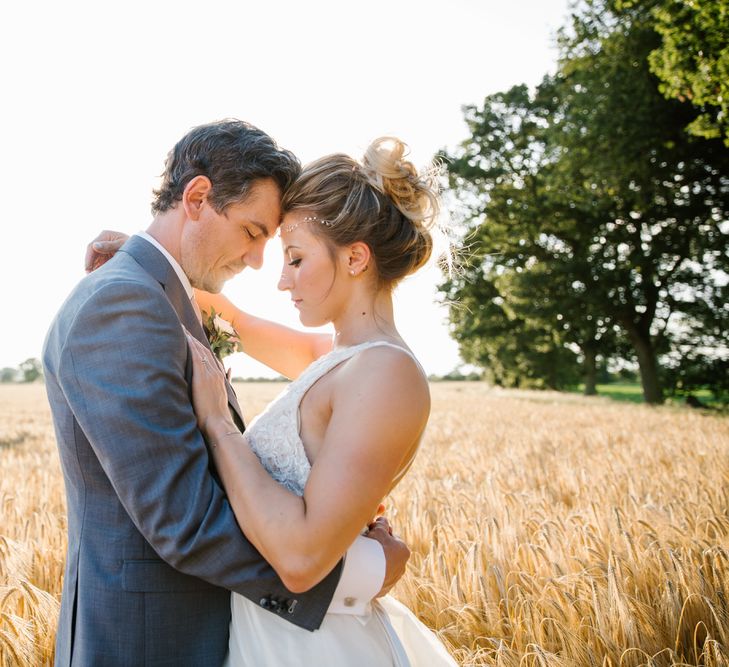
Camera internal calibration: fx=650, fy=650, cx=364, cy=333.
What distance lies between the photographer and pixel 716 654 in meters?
2.43

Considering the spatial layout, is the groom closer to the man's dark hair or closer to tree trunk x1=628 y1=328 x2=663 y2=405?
the man's dark hair

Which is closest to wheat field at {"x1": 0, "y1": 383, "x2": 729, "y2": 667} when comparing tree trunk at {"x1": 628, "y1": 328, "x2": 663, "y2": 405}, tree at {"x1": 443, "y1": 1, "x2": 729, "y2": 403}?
tree at {"x1": 443, "y1": 1, "x2": 729, "y2": 403}

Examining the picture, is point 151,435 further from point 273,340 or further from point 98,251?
point 273,340

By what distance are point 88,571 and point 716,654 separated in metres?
2.28

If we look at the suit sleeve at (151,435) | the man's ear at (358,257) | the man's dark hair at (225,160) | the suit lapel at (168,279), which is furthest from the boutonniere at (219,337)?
the suit sleeve at (151,435)

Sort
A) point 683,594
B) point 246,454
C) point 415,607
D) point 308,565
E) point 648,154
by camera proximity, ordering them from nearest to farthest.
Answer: point 308,565
point 246,454
point 683,594
point 415,607
point 648,154

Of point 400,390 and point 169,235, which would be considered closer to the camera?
point 400,390

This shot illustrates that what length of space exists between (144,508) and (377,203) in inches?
54.7

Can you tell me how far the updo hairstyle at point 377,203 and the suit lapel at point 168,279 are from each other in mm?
563

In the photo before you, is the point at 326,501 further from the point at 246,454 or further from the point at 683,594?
the point at 683,594

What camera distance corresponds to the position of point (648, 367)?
2505 cm

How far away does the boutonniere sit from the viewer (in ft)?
9.99

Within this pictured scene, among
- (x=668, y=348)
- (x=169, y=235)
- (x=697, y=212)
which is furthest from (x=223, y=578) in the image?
(x=668, y=348)

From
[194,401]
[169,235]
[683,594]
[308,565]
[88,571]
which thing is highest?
[169,235]
